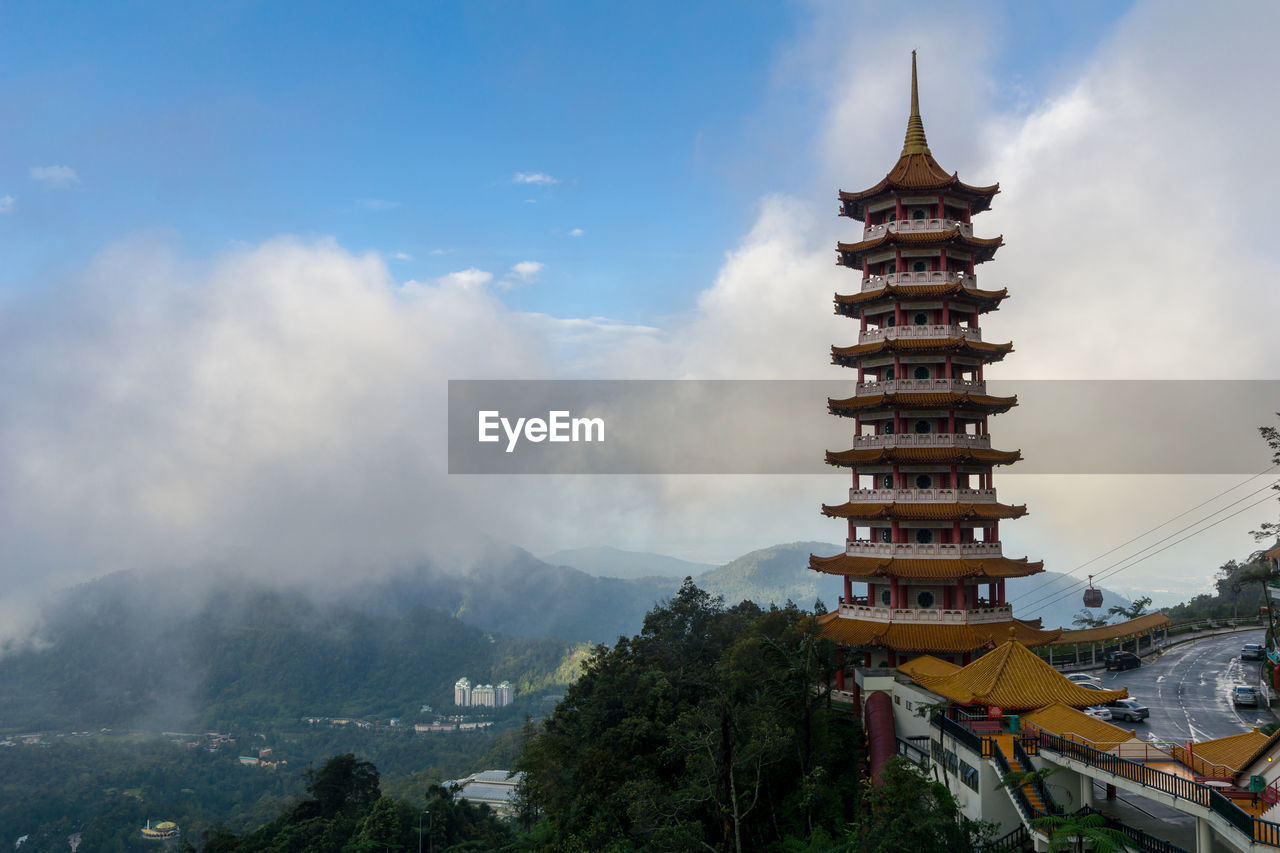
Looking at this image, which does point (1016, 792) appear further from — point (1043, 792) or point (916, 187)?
point (916, 187)

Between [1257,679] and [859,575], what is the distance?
2472 centimetres

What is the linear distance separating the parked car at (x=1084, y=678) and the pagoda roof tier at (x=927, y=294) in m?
20.0

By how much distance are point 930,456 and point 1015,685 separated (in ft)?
47.2

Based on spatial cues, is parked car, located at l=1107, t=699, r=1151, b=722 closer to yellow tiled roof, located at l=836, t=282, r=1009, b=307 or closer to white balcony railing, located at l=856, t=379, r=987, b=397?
white balcony railing, located at l=856, t=379, r=987, b=397

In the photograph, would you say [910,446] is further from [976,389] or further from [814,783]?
[814,783]

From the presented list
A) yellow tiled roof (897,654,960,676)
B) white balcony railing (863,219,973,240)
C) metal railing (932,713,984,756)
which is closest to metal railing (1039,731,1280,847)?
metal railing (932,713,984,756)

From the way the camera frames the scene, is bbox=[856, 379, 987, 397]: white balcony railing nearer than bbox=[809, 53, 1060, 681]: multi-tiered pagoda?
No

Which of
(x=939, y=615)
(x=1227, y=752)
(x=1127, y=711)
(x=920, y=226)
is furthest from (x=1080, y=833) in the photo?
(x=920, y=226)

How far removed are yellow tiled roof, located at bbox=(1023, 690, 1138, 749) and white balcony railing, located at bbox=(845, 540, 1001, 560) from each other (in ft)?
42.3

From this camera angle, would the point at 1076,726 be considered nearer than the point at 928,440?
Yes

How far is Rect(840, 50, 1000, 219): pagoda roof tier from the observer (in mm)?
46556

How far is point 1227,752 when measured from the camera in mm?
23469

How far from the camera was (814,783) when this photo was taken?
35188mm

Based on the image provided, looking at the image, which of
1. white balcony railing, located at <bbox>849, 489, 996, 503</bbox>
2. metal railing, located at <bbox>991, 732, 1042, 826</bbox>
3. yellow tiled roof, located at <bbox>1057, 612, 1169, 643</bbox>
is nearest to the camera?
metal railing, located at <bbox>991, 732, 1042, 826</bbox>
